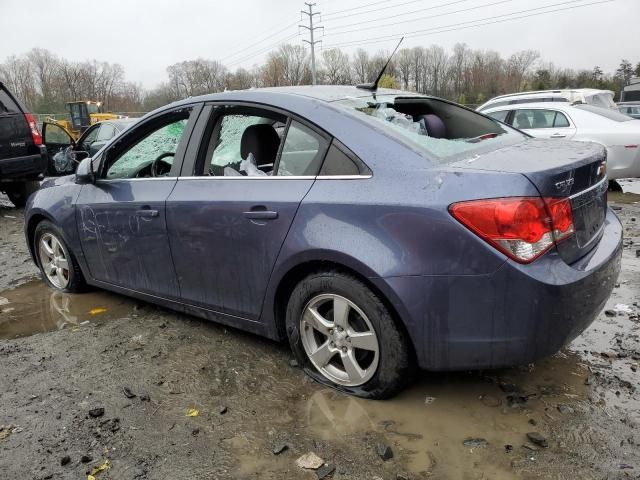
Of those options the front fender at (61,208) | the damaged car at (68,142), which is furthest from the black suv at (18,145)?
the front fender at (61,208)

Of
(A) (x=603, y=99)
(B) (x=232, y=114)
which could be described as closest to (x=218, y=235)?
(B) (x=232, y=114)

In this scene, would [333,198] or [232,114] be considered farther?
[232,114]

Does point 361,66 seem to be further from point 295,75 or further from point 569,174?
point 569,174

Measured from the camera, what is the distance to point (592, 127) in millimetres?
8477

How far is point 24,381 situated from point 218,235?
146cm

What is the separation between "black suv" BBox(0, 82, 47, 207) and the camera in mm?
8453

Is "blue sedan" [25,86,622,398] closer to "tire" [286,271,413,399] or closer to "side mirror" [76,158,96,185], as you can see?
"tire" [286,271,413,399]

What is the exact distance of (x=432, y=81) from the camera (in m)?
83.8

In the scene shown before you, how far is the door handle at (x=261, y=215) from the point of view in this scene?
9.33 ft

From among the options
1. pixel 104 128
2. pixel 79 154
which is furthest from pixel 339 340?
pixel 104 128

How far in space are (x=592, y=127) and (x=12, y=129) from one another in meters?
9.23

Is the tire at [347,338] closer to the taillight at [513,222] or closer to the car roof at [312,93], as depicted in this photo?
the taillight at [513,222]

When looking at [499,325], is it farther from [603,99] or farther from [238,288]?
[603,99]

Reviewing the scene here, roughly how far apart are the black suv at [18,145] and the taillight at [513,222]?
834 centimetres
